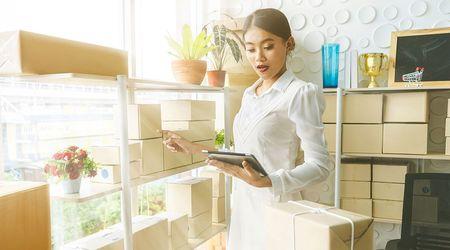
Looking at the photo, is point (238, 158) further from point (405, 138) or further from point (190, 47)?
point (405, 138)

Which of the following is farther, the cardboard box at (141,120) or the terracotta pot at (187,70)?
the terracotta pot at (187,70)

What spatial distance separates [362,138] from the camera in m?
2.48

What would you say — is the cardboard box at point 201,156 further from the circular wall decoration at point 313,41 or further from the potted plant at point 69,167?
the circular wall decoration at point 313,41

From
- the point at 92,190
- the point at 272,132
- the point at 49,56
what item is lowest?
A: the point at 92,190

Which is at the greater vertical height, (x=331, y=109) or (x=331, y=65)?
(x=331, y=65)

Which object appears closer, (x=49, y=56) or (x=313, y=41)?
(x=49, y=56)

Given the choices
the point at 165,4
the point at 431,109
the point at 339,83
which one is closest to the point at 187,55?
the point at 165,4

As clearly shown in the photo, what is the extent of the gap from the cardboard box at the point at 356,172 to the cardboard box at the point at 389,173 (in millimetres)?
37

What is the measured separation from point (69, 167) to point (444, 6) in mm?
2487

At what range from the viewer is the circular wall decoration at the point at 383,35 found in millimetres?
2633

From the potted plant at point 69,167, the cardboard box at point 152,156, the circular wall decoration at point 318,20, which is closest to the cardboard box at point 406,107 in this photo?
the circular wall decoration at point 318,20

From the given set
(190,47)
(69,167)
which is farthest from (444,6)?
(69,167)

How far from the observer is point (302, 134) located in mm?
1298

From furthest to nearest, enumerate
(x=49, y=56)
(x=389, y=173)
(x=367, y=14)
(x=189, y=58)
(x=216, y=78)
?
1. (x=367, y=14)
2. (x=389, y=173)
3. (x=216, y=78)
4. (x=189, y=58)
5. (x=49, y=56)
